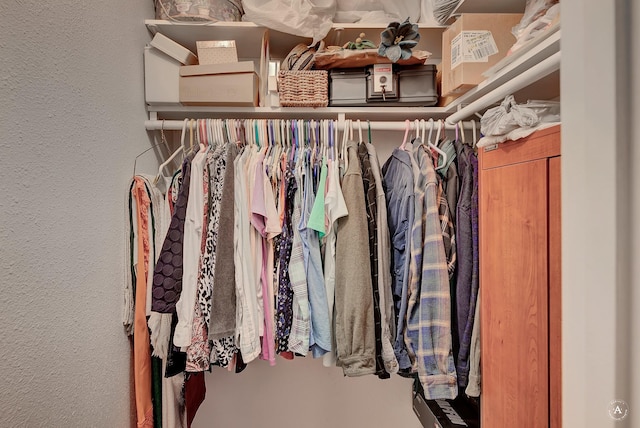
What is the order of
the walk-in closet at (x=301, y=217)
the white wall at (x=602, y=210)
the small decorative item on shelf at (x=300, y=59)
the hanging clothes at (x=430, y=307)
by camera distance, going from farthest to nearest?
the small decorative item on shelf at (x=300, y=59) → the hanging clothes at (x=430, y=307) → the walk-in closet at (x=301, y=217) → the white wall at (x=602, y=210)

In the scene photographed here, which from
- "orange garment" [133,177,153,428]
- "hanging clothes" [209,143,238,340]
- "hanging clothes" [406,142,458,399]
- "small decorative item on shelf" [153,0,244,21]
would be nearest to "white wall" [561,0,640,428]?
"hanging clothes" [406,142,458,399]

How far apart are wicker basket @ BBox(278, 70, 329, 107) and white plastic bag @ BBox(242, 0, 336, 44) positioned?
0.59 feet

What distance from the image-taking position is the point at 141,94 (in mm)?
1152

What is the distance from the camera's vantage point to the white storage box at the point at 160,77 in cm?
115

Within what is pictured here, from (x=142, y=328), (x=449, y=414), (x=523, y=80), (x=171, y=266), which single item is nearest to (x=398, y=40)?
(x=523, y=80)

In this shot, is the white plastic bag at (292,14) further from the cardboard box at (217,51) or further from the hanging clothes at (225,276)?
the hanging clothes at (225,276)

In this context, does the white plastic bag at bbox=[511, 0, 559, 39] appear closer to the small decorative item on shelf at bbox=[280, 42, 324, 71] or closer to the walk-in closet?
the walk-in closet

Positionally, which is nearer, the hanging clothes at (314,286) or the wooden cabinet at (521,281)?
the wooden cabinet at (521,281)

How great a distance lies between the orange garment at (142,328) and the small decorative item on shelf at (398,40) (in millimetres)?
1037

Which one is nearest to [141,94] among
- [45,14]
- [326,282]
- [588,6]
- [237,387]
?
[45,14]

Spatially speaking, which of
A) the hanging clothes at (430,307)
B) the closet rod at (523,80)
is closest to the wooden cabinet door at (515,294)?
the hanging clothes at (430,307)

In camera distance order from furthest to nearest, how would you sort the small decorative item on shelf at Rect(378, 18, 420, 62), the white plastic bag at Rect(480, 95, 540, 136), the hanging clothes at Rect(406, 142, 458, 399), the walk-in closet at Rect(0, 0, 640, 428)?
the small decorative item on shelf at Rect(378, 18, 420, 62)
the hanging clothes at Rect(406, 142, 458, 399)
the white plastic bag at Rect(480, 95, 540, 136)
the walk-in closet at Rect(0, 0, 640, 428)

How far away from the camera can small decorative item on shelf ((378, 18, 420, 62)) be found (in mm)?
1084

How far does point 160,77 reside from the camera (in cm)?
115
